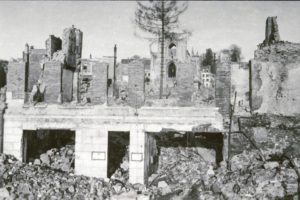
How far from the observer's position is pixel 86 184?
14742 mm

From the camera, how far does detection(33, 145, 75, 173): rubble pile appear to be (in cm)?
1689

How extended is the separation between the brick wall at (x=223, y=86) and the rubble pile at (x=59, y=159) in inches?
307

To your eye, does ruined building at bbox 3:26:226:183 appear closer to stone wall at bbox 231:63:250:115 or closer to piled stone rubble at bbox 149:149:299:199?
piled stone rubble at bbox 149:149:299:199

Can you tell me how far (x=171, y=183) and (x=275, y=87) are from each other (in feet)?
21.8

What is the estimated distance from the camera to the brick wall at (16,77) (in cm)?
1623

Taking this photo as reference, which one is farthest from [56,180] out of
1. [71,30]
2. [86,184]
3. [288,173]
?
[71,30]

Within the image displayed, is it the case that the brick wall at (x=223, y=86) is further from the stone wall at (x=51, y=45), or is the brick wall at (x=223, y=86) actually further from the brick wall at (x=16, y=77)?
the stone wall at (x=51, y=45)

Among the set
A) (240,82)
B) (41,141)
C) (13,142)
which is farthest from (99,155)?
(240,82)

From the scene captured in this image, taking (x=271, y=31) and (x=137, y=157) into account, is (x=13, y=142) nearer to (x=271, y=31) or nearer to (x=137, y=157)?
(x=137, y=157)

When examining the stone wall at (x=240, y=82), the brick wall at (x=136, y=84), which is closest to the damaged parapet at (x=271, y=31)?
the stone wall at (x=240, y=82)

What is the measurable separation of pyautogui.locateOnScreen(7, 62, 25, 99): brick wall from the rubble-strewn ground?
124 inches

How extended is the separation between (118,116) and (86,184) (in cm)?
330

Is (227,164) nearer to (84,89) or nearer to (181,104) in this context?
(181,104)

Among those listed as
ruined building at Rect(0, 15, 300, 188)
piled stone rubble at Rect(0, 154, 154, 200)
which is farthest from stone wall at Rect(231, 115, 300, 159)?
piled stone rubble at Rect(0, 154, 154, 200)
